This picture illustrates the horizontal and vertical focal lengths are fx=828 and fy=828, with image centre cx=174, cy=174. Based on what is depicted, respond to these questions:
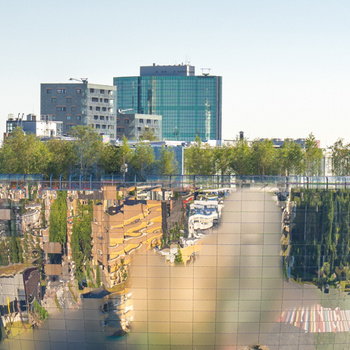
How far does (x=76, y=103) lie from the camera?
104 meters

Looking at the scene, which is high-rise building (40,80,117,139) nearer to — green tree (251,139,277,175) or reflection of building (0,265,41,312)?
green tree (251,139,277,175)

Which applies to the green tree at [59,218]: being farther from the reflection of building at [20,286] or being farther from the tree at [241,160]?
the tree at [241,160]

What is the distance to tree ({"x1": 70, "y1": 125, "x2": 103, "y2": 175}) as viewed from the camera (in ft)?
178

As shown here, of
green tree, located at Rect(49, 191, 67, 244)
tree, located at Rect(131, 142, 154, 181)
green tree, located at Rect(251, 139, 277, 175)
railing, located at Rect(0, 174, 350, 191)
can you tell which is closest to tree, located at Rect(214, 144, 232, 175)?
green tree, located at Rect(251, 139, 277, 175)

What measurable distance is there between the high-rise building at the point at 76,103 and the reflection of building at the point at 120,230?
2771 inches

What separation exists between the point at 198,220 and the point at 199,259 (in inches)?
65.9

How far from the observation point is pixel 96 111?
105 m

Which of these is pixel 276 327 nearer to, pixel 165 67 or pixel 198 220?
pixel 198 220

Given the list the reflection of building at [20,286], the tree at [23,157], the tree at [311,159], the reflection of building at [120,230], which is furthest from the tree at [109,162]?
the reflection of building at [120,230]

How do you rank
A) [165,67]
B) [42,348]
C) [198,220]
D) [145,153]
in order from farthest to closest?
[165,67] < [145,153] < [42,348] < [198,220]

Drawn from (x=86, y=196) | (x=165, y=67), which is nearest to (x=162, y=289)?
(x=86, y=196)

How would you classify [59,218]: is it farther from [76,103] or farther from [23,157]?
[76,103]

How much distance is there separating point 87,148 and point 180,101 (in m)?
80.6

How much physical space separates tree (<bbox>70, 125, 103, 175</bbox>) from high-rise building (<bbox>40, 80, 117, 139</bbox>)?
159 feet
